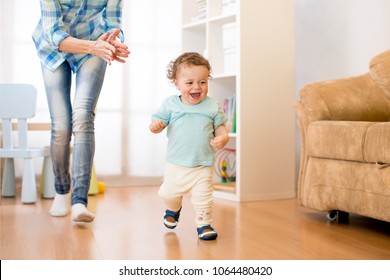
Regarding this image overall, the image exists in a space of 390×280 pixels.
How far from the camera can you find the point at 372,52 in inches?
128

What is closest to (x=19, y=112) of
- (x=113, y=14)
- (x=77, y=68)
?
(x=77, y=68)

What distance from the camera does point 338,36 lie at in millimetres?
3527

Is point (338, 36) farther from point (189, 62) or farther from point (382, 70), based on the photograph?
point (189, 62)

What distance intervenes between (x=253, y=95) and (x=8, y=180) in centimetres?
146

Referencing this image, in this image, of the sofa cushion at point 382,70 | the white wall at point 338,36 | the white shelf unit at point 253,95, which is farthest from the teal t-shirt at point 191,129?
the white wall at point 338,36

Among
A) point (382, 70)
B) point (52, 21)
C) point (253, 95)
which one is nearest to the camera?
point (382, 70)

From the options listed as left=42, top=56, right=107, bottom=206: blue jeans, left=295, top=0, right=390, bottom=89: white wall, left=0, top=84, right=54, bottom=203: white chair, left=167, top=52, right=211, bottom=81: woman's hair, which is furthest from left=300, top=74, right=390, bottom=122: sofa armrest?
left=0, top=84, right=54, bottom=203: white chair

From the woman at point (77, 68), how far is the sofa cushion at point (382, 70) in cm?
89

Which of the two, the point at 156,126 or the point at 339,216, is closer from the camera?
the point at 156,126

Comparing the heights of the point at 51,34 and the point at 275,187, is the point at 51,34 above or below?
above

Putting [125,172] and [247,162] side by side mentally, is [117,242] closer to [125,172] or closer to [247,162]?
[247,162]

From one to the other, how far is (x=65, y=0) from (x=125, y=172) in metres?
1.83

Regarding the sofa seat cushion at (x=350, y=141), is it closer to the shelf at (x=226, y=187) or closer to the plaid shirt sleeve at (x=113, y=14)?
the shelf at (x=226, y=187)
